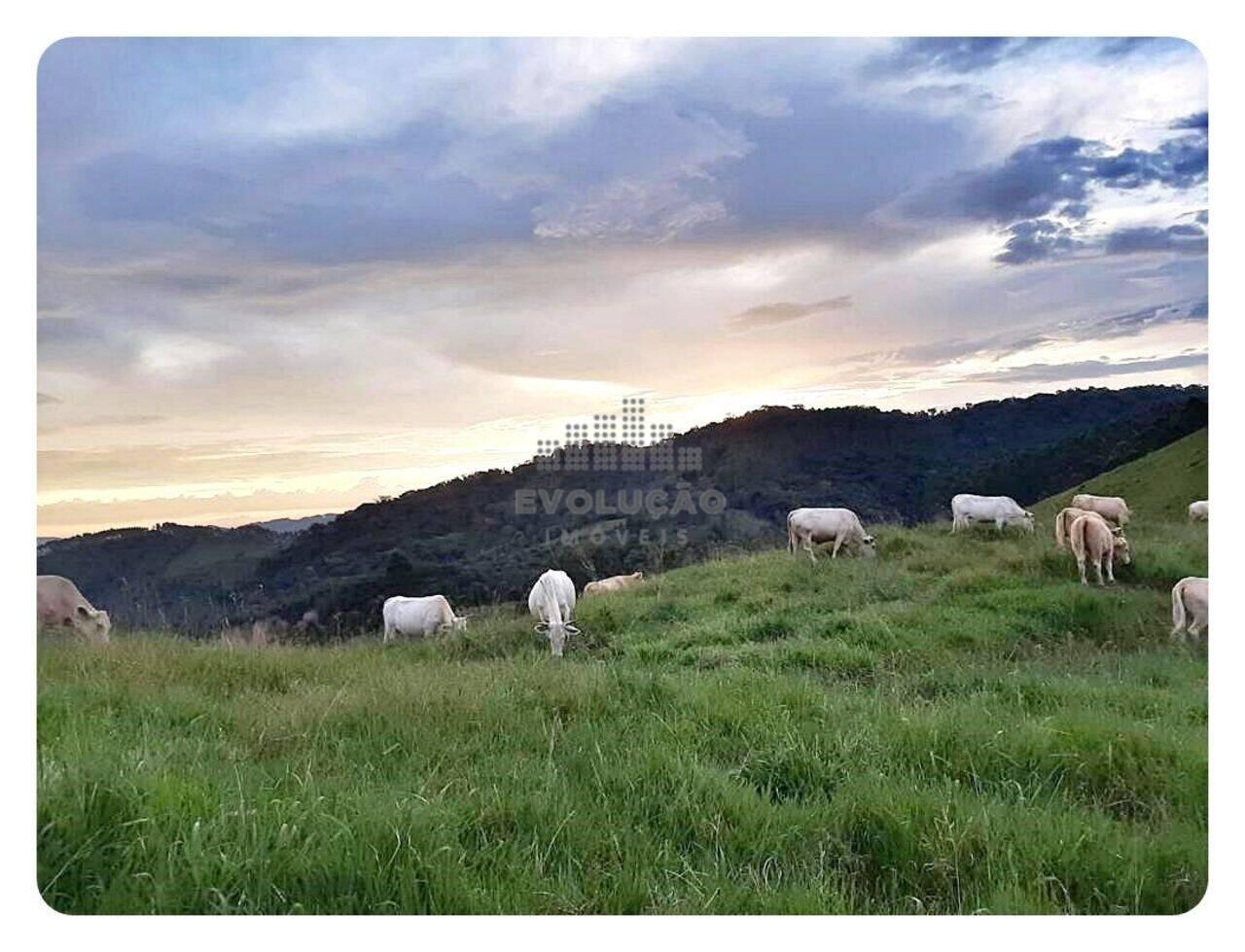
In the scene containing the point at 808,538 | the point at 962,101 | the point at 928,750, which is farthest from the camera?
the point at 808,538

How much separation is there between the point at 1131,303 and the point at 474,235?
369cm

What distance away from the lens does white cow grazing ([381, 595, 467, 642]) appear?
5.68 meters

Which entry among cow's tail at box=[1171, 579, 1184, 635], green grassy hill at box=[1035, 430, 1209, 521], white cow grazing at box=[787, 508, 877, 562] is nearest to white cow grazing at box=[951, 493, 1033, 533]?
green grassy hill at box=[1035, 430, 1209, 521]

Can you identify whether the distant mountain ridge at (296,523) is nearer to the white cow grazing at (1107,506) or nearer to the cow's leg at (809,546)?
the cow's leg at (809,546)

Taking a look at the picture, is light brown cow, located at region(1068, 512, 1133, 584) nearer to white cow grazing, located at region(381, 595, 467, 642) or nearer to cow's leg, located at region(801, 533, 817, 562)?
cow's leg, located at region(801, 533, 817, 562)

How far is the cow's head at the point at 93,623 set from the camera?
4730 mm

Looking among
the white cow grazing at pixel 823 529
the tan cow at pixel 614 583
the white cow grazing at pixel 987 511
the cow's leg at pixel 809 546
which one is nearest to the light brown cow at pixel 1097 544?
the white cow grazing at pixel 987 511

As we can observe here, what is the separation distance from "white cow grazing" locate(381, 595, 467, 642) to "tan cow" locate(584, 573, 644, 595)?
1.00 meters

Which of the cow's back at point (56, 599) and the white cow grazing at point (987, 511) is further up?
the white cow grazing at point (987, 511)

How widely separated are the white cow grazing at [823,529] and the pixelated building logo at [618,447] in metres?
1.37

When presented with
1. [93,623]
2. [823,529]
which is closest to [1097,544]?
[823,529]

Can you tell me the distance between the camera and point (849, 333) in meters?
5.10
